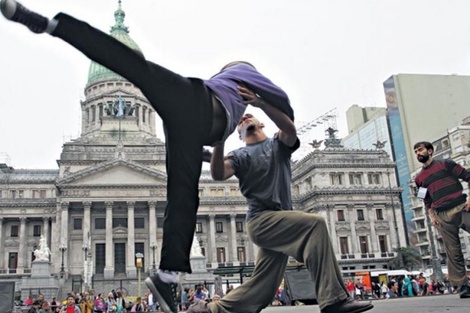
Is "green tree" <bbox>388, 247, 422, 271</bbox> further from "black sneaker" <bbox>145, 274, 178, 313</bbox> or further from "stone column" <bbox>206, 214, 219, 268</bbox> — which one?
"black sneaker" <bbox>145, 274, 178, 313</bbox>

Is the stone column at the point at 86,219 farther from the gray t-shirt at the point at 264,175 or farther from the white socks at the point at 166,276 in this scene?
the white socks at the point at 166,276

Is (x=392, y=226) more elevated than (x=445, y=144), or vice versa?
(x=445, y=144)

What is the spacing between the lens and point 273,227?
414 cm

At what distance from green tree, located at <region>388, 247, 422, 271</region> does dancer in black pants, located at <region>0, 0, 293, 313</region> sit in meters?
54.5

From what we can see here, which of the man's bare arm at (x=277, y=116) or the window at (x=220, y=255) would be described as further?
the window at (x=220, y=255)

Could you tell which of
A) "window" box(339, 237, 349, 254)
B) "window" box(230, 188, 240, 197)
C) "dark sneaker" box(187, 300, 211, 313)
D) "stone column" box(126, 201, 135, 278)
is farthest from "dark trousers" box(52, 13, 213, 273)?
"window" box(230, 188, 240, 197)

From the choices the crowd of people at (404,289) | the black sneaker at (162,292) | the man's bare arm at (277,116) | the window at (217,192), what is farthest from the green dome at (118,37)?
the black sneaker at (162,292)

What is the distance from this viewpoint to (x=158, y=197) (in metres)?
55.0

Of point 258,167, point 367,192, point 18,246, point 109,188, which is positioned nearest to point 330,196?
point 367,192

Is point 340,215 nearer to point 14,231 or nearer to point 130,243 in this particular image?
point 130,243

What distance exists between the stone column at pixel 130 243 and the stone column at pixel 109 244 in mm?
1739

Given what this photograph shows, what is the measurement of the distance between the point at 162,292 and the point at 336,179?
57091 millimetres

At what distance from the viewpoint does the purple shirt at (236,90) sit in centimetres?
325

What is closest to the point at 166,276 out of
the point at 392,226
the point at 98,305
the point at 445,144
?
the point at 98,305
